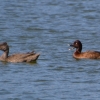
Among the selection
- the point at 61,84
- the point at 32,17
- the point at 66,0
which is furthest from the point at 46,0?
the point at 61,84

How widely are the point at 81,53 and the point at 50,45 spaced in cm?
122

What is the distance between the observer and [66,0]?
32.8 m

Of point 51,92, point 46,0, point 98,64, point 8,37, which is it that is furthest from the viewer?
point 46,0

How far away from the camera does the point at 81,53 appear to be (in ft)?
70.1

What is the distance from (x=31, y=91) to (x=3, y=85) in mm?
879

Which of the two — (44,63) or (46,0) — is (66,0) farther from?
(44,63)

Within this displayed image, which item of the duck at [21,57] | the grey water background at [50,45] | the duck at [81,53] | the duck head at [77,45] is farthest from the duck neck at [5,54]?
the duck head at [77,45]

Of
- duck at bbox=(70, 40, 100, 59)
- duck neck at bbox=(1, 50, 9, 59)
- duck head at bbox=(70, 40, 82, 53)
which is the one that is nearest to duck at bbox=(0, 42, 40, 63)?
duck neck at bbox=(1, 50, 9, 59)

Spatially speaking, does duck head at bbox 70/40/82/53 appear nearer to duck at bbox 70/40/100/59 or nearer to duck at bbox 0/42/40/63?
duck at bbox 70/40/100/59

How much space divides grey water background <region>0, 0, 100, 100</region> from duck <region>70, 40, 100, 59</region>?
0.21 meters

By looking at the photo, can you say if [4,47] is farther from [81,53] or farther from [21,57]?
[81,53]

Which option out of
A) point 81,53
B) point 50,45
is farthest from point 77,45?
point 50,45

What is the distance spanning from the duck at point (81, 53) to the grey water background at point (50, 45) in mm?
213

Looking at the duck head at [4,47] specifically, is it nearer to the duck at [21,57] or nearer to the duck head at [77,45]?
the duck at [21,57]
